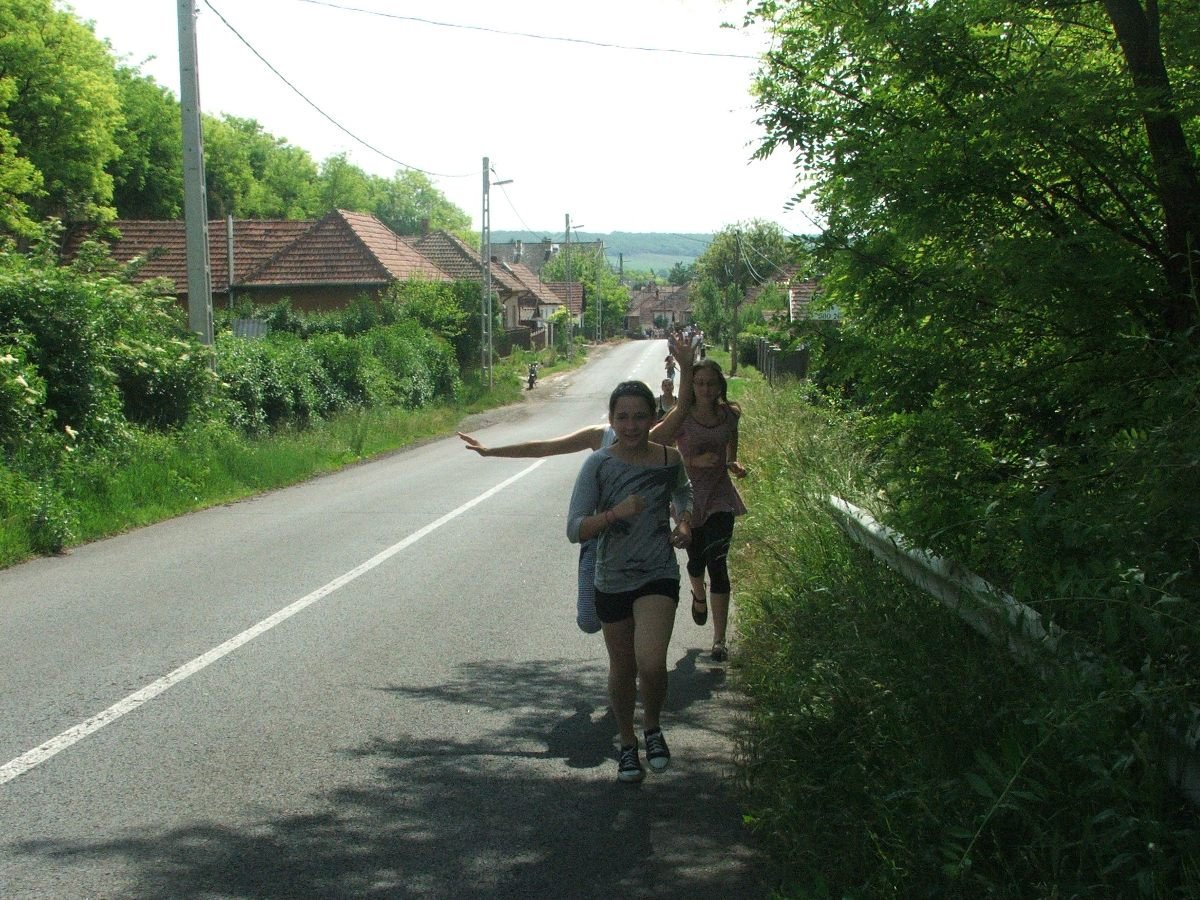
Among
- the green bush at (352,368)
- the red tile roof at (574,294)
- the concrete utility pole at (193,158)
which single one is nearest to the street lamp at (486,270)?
the green bush at (352,368)

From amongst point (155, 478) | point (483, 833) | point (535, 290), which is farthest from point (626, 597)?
point (535, 290)

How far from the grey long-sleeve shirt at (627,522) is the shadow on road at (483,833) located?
2.98ft

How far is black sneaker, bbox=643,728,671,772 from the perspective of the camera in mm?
5164

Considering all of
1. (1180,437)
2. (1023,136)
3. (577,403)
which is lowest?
(577,403)

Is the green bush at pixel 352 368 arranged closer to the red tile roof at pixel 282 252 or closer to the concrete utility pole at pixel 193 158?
the concrete utility pole at pixel 193 158

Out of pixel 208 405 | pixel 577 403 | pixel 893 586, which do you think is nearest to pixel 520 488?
pixel 208 405

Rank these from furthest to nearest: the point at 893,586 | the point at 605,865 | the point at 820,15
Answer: the point at 893,586 → the point at 820,15 → the point at 605,865

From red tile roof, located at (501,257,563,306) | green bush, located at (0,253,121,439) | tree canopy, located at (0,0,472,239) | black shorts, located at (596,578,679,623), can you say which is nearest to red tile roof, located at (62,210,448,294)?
tree canopy, located at (0,0,472,239)

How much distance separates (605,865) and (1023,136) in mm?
3226

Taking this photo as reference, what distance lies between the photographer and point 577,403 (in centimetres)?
4044

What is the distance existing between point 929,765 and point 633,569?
1.72 m

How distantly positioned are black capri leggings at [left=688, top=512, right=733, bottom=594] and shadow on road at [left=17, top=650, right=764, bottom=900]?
4.42ft

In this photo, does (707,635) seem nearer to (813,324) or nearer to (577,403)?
(813,324)

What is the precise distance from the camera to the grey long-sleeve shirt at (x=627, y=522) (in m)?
5.26
